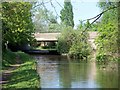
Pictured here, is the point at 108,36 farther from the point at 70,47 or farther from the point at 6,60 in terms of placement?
the point at 70,47

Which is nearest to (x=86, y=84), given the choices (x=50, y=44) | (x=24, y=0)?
(x=24, y=0)

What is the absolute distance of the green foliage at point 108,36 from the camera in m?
22.5

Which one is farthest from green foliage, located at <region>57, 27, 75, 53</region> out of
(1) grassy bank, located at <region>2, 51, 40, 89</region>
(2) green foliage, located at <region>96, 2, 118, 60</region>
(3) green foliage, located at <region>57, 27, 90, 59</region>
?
(1) grassy bank, located at <region>2, 51, 40, 89</region>

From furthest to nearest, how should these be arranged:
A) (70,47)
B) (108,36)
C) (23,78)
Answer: (70,47) → (108,36) → (23,78)

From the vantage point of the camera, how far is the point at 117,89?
15336 millimetres

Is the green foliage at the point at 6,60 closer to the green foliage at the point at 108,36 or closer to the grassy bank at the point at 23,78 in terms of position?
the grassy bank at the point at 23,78

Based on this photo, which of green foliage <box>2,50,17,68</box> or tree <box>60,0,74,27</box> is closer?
tree <box>60,0,74,27</box>

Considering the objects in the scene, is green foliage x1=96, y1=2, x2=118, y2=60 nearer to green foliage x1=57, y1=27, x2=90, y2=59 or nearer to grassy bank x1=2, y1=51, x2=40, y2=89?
green foliage x1=57, y1=27, x2=90, y2=59

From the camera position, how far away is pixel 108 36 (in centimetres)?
2464

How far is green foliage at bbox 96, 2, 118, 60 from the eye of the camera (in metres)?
22.5

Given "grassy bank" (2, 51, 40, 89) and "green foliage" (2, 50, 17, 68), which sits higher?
"green foliage" (2, 50, 17, 68)

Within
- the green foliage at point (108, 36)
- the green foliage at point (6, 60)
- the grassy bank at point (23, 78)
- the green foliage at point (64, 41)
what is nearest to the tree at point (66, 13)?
the grassy bank at point (23, 78)

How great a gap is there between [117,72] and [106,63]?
3.54 m

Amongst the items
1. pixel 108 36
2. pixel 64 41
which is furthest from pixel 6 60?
pixel 64 41
